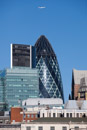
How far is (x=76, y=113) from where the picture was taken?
15562cm

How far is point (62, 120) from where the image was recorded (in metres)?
87.9

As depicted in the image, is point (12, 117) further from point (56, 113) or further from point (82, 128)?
point (82, 128)

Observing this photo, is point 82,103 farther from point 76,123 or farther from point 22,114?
point 76,123

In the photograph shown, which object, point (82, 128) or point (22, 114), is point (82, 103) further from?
point (82, 128)

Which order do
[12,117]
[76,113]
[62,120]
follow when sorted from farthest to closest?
[12,117], [76,113], [62,120]

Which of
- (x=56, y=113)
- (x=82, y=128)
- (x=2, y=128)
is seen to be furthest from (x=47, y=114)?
(x=82, y=128)

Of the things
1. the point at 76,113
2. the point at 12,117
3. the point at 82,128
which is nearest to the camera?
the point at 82,128

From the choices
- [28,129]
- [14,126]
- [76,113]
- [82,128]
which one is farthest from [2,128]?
[76,113]

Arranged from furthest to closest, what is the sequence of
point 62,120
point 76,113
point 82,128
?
1. point 76,113
2. point 62,120
3. point 82,128

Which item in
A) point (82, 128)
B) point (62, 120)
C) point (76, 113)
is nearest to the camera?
point (82, 128)

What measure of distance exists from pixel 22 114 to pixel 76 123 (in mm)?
92187

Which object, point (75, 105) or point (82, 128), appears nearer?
point (82, 128)

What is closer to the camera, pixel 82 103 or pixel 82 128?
pixel 82 128

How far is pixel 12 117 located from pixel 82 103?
21032mm
